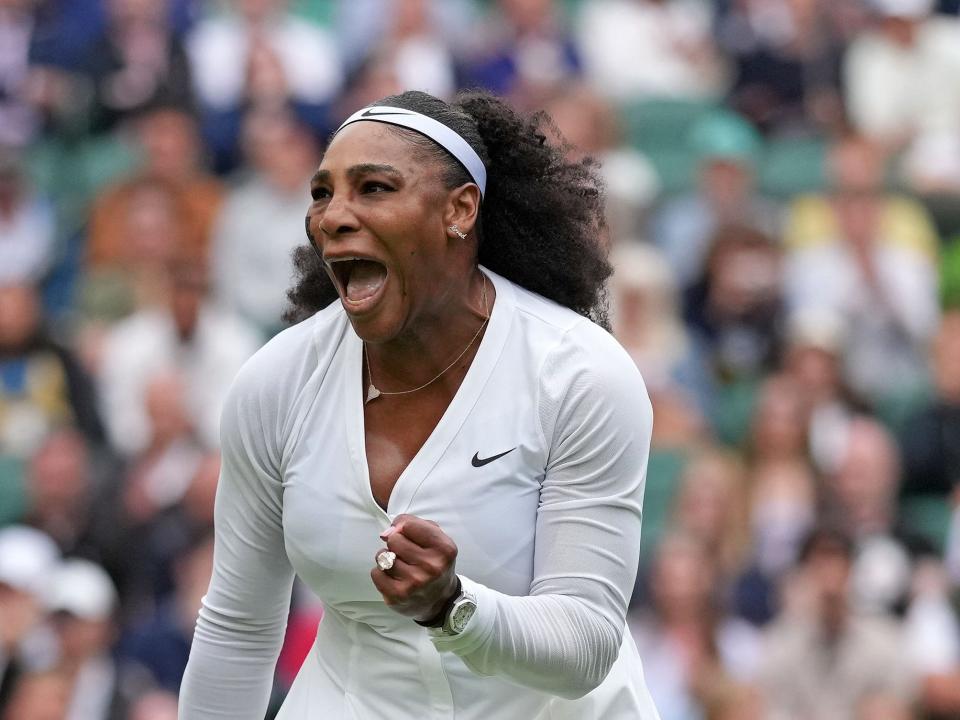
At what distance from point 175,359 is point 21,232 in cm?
114

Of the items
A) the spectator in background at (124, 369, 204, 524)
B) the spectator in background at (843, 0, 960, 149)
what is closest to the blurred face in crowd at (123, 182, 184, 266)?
the spectator in background at (124, 369, 204, 524)

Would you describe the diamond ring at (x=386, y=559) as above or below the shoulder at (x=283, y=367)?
below

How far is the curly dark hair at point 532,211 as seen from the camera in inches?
111

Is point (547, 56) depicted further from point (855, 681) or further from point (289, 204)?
point (855, 681)

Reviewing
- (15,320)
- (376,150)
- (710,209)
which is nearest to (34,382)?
(15,320)

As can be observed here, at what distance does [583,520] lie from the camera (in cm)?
257

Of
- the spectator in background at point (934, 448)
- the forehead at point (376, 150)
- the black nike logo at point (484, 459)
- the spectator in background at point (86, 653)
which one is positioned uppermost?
the forehead at point (376, 150)

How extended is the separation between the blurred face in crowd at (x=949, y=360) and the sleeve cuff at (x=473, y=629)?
490 cm

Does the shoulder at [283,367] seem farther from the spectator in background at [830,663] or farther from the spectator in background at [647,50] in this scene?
the spectator in background at [647,50]

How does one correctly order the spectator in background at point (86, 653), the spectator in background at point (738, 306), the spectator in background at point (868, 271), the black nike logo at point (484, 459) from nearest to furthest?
the black nike logo at point (484, 459), the spectator in background at point (86, 653), the spectator in background at point (738, 306), the spectator in background at point (868, 271)

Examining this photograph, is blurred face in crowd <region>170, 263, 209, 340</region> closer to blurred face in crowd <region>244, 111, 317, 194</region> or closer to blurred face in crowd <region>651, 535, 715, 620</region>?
blurred face in crowd <region>244, 111, 317, 194</region>

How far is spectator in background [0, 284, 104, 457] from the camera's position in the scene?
6.81 metres

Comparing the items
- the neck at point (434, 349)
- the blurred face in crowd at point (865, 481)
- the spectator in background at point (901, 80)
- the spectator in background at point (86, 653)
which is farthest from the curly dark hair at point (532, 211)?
the spectator in background at point (901, 80)

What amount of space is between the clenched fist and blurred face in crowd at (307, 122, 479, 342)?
40cm
